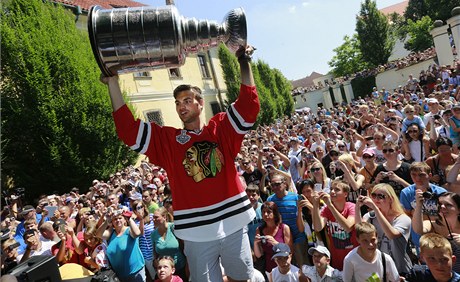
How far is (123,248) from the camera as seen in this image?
4824 millimetres

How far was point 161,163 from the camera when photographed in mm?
2654

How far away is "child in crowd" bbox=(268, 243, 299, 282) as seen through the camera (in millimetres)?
4117

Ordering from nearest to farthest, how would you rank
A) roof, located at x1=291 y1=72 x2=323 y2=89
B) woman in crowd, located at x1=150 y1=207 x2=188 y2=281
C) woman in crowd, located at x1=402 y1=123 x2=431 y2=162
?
woman in crowd, located at x1=150 y1=207 x2=188 y2=281, woman in crowd, located at x1=402 y1=123 x2=431 y2=162, roof, located at x1=291 y1=72 x2=323 y2=89

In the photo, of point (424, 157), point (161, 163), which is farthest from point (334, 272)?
point (424, 157)

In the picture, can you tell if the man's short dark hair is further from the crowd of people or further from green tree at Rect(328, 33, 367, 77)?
green tree at Rect(328, 33, 367, 77)

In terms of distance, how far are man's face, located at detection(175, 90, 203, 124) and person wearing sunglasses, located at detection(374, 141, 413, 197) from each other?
338 cm

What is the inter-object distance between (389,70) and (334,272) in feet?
110

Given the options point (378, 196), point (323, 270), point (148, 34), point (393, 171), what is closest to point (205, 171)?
point (148, 34)

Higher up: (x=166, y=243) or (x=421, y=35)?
(x=421, y=35)

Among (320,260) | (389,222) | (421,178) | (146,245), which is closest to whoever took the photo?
(320,260)

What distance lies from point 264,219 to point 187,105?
264cm

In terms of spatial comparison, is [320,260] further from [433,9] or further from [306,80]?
[306,80]

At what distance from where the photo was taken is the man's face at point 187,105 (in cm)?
262

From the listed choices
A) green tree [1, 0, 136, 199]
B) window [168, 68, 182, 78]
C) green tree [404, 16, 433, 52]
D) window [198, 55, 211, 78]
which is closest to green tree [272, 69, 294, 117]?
window [198, 55, 211, 78]
